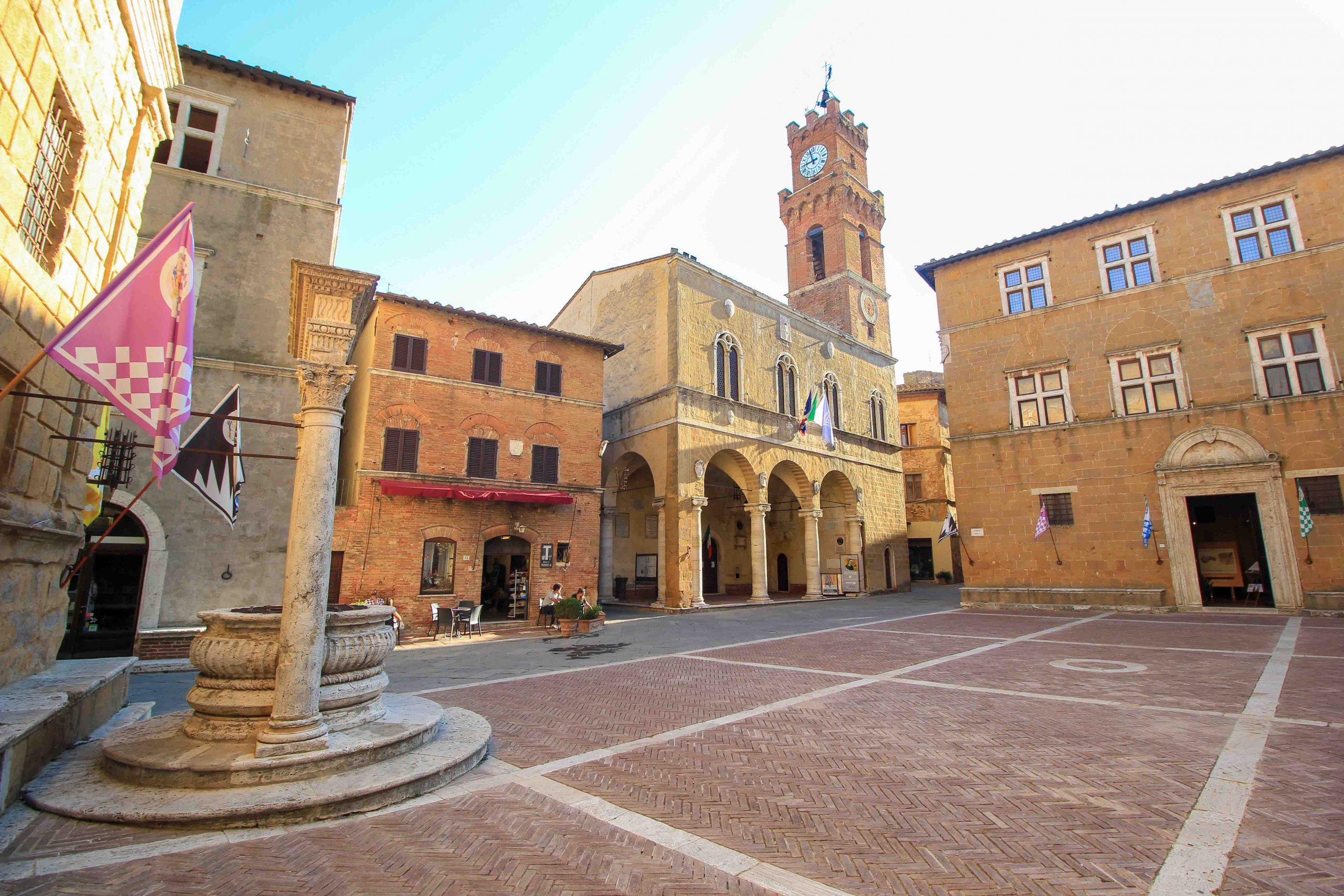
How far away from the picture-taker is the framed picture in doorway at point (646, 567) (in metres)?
25.8

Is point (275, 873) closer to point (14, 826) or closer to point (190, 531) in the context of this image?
point (14, 826)

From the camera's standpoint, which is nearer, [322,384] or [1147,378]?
[322,384]

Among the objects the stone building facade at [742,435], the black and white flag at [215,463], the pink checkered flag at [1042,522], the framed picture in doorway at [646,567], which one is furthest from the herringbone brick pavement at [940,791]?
the framed picture in doorway at [646,567]

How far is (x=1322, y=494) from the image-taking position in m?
15.6

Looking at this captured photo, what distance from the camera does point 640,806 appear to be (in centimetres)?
447

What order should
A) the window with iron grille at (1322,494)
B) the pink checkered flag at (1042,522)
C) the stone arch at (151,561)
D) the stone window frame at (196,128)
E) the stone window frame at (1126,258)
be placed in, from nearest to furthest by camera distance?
1. the stone arch at (151,561)
2. the stone window frame at (196,128)
3. the window with iron grille at (1322,494)
4. the pink checkered flag at (1042,522)
5. the stone window frame at (1126,258)

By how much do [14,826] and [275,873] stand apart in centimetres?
200

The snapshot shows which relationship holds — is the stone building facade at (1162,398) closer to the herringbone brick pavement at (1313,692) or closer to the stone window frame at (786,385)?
the stone window frame at (786,385)

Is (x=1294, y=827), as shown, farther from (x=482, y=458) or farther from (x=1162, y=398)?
(x=482, y=458)

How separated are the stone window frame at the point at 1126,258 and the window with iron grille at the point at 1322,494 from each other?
22.1ft

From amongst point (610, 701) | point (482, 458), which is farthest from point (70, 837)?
point (482, 458)

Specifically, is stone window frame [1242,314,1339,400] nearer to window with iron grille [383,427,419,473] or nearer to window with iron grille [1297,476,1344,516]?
window with iron grille [1297,476,1344,516]

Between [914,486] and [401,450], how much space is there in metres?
30.1

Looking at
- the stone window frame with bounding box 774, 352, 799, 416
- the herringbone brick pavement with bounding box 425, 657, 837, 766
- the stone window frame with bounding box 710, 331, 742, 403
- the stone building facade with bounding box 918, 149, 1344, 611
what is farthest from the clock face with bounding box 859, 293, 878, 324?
the herringbone brick pavement with bounding box 425, 657, 837, 766
